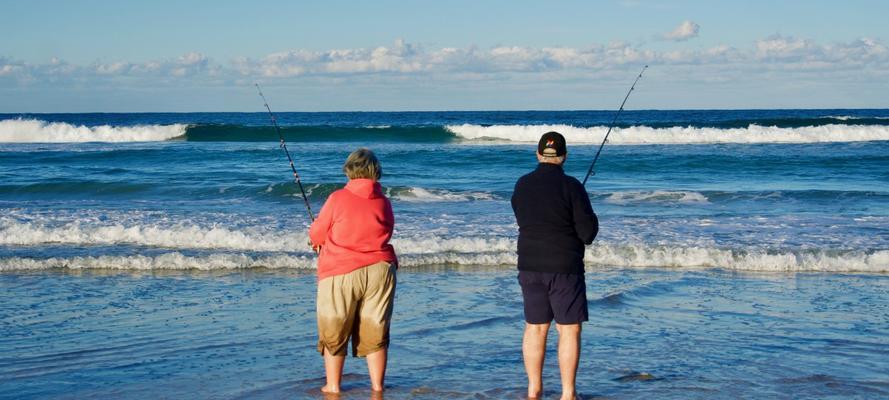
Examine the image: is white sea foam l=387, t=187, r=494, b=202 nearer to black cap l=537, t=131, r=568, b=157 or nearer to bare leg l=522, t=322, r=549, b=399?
bare leg l=522, t=322, r=549, b=399

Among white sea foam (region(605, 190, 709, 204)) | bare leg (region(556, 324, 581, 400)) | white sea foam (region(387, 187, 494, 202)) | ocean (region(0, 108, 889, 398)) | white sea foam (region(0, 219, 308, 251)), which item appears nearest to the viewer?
bare leg (region(556, 324, 581, 400))

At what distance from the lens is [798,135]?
3753 centimetres

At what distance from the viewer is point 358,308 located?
5145 millimetres

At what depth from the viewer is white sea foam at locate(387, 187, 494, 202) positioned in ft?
57.9

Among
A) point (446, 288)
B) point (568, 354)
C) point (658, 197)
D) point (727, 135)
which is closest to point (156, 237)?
point (446, 288)

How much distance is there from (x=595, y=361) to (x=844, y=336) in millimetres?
2033

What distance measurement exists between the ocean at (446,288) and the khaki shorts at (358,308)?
385mm

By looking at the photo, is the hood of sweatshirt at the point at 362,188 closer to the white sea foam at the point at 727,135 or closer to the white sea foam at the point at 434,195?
the white sea foam at the point at 434,195

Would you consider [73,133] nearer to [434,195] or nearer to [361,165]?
[434,195]

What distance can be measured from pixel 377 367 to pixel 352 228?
0.84 m

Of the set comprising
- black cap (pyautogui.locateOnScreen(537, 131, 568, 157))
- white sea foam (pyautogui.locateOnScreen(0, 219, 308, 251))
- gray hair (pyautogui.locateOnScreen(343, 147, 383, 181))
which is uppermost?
black cap (pyautogui.locateOnScreen(537, 131, 568, 157))

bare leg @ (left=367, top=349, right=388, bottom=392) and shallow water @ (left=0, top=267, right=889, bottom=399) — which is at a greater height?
bare leg @ (left=367, top=349, right=388, bottom=392)

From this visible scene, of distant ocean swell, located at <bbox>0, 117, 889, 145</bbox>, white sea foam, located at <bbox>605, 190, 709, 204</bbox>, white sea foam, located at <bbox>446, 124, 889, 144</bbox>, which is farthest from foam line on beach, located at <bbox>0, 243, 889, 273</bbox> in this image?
white sea foam, located at <bbox>446, 124, 889, 144</bbox>

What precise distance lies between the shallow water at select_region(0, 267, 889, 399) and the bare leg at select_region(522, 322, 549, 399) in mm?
245
